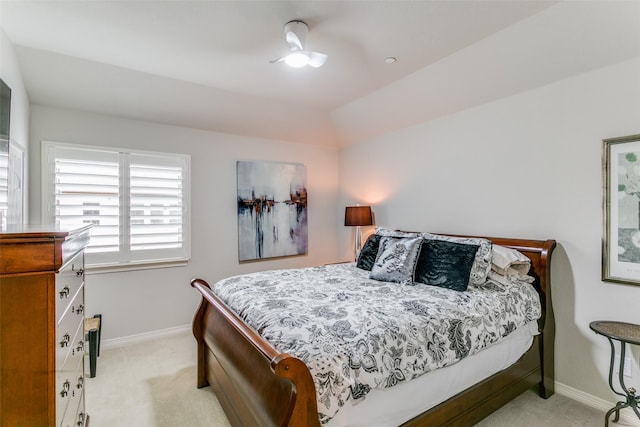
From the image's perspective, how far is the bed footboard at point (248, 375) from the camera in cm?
118

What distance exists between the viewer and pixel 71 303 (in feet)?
4.69

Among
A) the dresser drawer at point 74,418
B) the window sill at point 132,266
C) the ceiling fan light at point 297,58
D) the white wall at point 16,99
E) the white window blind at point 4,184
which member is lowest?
the dresser drawer at point 74,418

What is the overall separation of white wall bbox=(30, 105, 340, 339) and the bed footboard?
4.51ft

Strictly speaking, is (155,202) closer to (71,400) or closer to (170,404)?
(170,404)

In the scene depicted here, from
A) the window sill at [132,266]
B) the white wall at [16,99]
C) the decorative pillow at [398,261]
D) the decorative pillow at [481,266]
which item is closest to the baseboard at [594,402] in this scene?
the decorative pillow at [481,266]

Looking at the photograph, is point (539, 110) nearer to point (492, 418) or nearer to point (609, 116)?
point (609, 116)

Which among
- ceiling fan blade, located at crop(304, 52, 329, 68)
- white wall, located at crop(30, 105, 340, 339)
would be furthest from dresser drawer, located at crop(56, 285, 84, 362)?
ceiling fan blade, located at crop(304, 52, 329, 68)

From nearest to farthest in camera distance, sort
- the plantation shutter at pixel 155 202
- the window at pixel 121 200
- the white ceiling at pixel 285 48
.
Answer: the white ceiling at pixel 285 48 < the window at pixel 121 200 < the plantation shutter at pixel 155 202

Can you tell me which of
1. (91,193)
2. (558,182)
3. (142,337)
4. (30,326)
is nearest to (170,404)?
(142,337)

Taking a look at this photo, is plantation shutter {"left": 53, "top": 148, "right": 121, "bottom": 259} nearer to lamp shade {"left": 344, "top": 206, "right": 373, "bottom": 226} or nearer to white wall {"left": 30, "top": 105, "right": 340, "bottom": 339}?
white wall {"left": 30, "top": 105, "right": 340, "bottom": 339}

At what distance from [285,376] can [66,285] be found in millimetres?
1022

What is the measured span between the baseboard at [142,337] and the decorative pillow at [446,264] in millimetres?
2880

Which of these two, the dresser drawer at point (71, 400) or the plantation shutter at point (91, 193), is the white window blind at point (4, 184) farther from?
the dresser drawer at point (71, 400)

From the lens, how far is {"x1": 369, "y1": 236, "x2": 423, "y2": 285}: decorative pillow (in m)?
2.55
